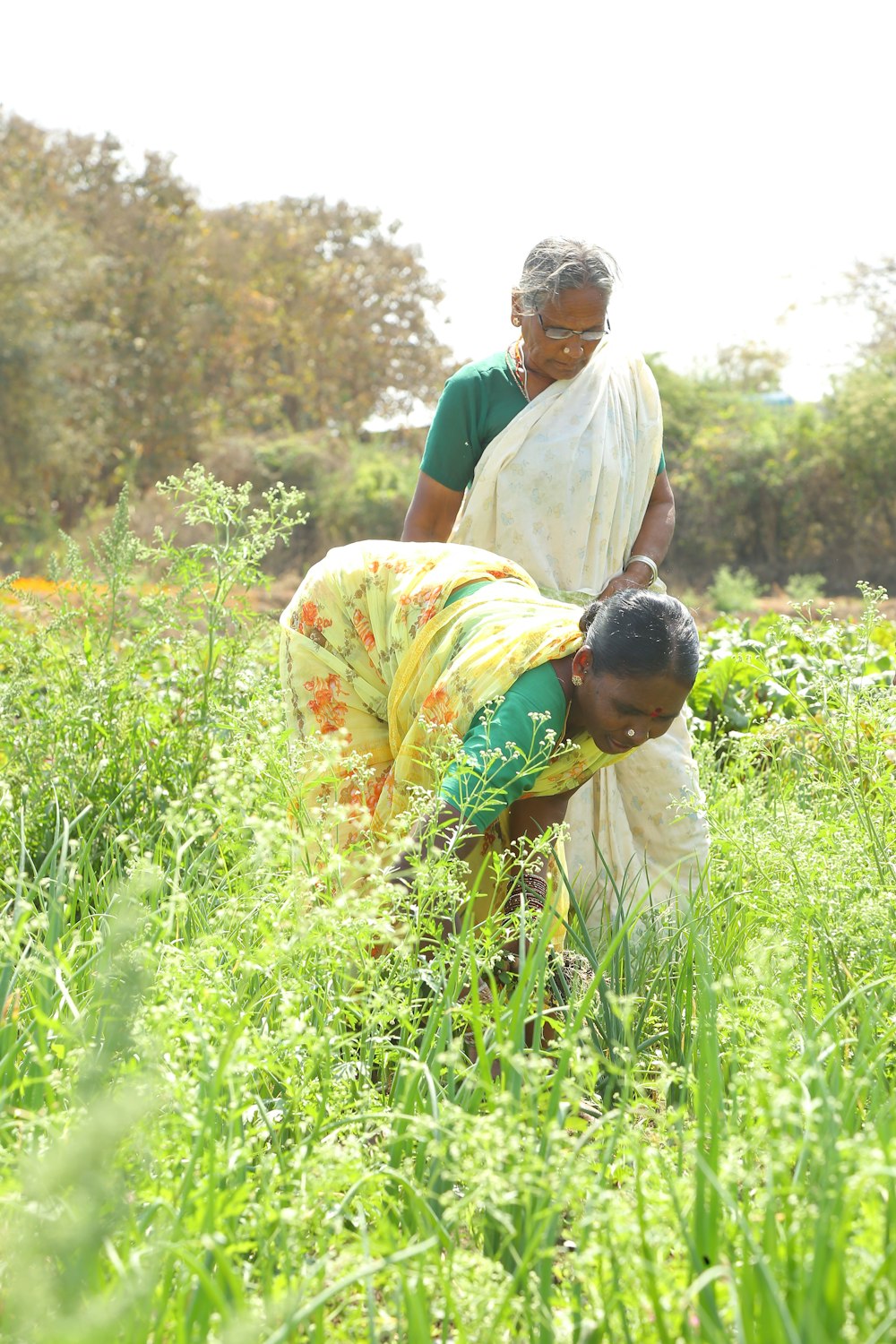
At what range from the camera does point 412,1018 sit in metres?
2.01

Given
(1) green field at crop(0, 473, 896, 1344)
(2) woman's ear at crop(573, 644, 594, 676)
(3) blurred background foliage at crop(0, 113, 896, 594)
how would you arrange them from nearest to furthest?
(1) green field at crop(0, 473, 896, 1344) < (2) woman's ear at crop(573, 644, 594, 676) < (3) blurred background foliage at crop(0, 113, 896, 594)

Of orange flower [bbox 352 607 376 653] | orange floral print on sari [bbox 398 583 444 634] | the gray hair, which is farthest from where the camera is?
the gray hair

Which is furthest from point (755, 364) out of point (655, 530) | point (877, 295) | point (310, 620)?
point (310, 620)

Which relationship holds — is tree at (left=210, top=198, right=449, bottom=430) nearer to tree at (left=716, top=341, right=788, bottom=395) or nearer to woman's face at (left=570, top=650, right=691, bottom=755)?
tree at (left=716, top=341, right=788, bottom=395)

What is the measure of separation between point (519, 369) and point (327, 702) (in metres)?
1.08

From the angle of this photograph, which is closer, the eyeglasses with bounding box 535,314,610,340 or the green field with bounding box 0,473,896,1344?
the green field with bounding box 0,473,896,1344

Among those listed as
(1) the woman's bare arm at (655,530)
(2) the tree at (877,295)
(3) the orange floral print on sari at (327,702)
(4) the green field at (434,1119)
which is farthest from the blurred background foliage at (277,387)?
(4) the green field at (434,1119)

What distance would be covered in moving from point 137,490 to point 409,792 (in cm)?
1923

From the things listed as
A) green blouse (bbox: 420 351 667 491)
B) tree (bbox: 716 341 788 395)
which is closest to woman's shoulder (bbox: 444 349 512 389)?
green blouse (bbox: 420 351 667 491)

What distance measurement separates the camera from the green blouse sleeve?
2012mm

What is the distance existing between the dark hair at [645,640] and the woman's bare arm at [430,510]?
106 centimetres

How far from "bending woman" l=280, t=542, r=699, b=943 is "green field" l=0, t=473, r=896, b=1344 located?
0.21 metres

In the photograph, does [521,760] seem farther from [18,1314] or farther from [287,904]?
[18,1314]

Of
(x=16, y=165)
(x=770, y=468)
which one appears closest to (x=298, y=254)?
(x=16, y=165)
